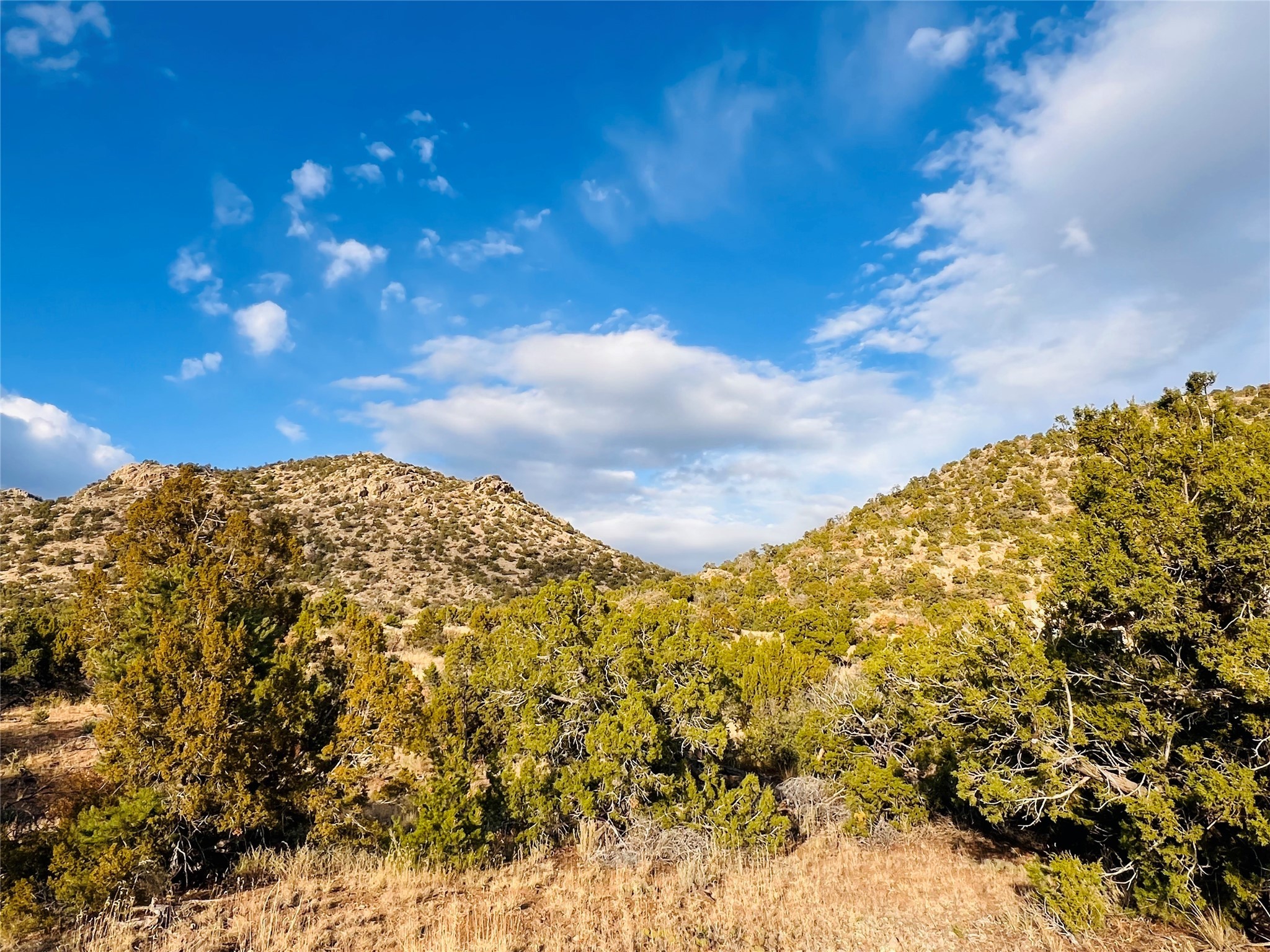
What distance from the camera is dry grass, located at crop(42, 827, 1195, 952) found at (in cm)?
585

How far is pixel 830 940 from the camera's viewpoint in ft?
19.9

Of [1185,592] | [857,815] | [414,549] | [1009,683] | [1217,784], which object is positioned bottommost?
[857,815]

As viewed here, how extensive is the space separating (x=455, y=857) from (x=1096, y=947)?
732cm


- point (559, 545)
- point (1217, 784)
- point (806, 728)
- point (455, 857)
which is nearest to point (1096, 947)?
point (1217, 784)

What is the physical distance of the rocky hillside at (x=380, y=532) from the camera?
4062 centimetres

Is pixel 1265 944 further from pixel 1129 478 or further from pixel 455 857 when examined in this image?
pixel 455 857

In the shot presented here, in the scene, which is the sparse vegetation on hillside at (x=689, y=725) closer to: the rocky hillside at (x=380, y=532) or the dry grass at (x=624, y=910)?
the dry grass at (x=624, y=910)

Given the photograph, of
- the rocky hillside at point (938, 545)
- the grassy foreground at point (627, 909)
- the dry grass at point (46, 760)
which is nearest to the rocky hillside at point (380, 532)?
the rocky hillside at point (938, 545)

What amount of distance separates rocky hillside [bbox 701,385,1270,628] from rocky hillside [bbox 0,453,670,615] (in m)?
14.8

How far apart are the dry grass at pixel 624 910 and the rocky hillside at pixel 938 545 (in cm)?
1737

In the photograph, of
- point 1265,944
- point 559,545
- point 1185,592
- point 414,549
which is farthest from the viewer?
point 559,545

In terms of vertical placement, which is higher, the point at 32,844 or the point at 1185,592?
the point at 1185,592

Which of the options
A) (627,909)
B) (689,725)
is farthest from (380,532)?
(627,909)

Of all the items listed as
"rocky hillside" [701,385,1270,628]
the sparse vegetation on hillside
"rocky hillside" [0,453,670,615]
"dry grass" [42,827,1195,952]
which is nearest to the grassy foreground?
"dry grass" [42,827,1195,952]
